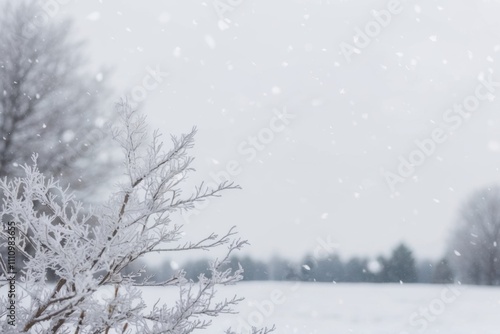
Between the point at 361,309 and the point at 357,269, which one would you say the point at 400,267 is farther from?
the point at 361,309

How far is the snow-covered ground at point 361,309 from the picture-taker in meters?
6.92

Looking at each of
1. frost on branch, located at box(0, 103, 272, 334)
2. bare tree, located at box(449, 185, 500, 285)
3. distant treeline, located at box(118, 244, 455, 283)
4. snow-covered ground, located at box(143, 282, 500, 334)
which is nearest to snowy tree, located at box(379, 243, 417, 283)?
distant treeline, located at box(118, 244, 455, 283)

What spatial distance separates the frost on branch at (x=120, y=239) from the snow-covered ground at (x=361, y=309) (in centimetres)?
369

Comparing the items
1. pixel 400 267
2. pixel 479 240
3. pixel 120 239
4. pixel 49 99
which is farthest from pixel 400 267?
pixel 120 239

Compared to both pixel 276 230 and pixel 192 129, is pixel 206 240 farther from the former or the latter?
pixel 276 230

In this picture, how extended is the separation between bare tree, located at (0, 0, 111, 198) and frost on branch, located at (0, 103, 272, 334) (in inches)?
300

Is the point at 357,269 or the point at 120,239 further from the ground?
the point at 120,239

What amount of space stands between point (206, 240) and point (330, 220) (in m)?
12.3

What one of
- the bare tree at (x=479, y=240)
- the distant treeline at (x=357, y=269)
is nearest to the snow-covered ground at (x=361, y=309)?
the distant treeline at (x=357, y=269)

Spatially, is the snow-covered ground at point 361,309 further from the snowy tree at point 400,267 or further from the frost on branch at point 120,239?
the frost on branch at point 120,239

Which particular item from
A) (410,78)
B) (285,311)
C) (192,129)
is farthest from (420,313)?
(410,78)

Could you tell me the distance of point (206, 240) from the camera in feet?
7.38

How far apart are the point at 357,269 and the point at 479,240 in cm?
677

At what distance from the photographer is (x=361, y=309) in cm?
804
